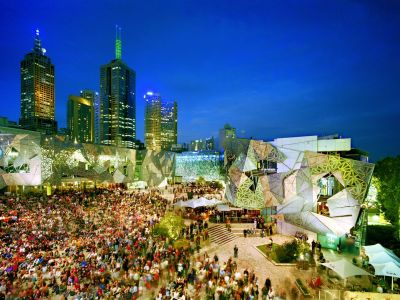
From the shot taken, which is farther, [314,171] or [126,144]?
[126,144]

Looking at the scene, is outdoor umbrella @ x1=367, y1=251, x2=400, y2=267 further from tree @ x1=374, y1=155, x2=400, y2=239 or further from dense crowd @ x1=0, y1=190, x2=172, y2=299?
dense crowd @ x1=0, y1=190, x2=172, y2=299

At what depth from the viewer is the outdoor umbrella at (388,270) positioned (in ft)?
39.9

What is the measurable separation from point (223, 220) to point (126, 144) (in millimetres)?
153710

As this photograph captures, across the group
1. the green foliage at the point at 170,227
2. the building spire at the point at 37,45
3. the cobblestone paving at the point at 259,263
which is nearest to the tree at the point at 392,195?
the cobblestone paving at the point at 259,263

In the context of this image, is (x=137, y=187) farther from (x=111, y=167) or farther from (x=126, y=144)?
(x=126, y=144)

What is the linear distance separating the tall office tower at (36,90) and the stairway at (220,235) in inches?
5832

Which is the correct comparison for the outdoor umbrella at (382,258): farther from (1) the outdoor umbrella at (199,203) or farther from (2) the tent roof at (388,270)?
(1) the outdoor umbrella at (199,203)

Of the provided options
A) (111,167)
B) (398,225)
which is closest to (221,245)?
(398,225)

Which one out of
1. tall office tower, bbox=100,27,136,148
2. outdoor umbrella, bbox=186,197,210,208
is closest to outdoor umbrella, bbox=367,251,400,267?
outdoor umbrella, bbox=186,197,210,208

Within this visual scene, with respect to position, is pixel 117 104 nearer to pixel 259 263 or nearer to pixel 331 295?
pixel 259 263

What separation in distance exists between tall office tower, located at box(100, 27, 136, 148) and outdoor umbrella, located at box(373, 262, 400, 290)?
160085 millimetres

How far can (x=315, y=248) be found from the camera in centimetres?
1831

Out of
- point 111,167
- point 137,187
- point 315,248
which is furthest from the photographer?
point 137,187

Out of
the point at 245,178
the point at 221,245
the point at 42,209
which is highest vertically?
the point at 245,178
